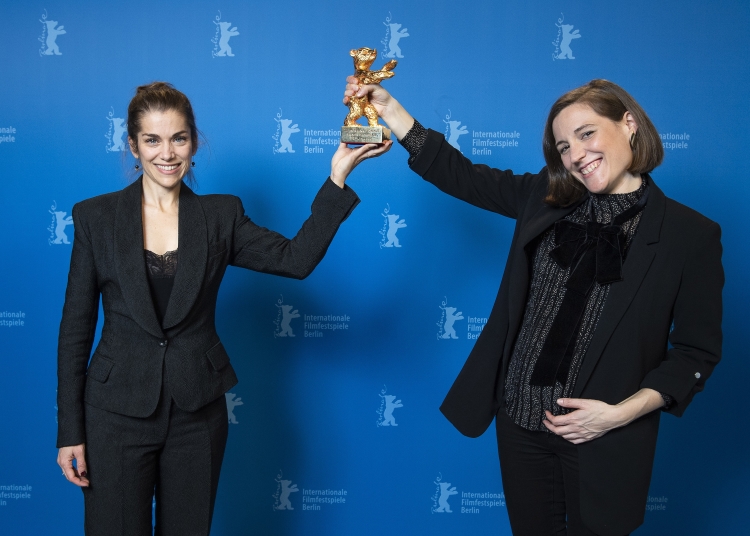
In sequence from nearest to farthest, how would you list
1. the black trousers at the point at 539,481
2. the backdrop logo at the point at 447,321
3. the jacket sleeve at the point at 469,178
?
1. the black trousers at the point at 539,481
2. the jacket sleeve at the point at 469,178
3. the backdrop logo at the point at 447,321

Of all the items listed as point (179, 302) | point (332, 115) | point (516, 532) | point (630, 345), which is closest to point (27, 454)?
point (179, 302)

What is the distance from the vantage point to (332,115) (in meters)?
2.72

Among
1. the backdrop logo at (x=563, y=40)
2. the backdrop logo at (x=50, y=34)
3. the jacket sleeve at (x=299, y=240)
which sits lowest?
the jacket sleeve at (x=299, y=240)

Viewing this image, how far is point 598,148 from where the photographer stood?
1.53m

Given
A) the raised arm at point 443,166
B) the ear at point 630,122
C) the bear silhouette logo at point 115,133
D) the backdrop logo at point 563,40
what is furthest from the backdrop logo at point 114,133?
the ear at point 630,122

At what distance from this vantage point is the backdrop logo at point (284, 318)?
275 cm

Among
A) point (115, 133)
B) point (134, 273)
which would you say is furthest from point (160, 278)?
point (115, 133)

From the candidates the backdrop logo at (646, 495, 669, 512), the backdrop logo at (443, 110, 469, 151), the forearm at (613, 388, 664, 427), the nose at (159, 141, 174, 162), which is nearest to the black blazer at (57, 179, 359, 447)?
the nose at (159, 141, 174, 162)

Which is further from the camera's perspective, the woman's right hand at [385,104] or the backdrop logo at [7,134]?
the backdrop logo at [7,134]

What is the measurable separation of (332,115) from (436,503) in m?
1.66

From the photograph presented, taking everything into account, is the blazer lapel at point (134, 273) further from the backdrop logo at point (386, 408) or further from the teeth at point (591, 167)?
the backdrop logo at point (386, 408)

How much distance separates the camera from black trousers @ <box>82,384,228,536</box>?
1.64m

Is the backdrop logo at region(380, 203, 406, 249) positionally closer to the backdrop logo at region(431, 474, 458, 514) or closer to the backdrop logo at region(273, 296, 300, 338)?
the backdrop logo at region(273, 296, 300, 338)

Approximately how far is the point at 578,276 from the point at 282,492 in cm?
179
